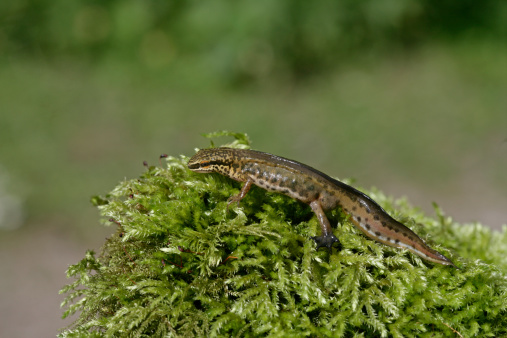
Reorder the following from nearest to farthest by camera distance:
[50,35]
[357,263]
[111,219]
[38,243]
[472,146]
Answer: [357,263] → [111,219] → [38,243] → [472,146] → [50,35]

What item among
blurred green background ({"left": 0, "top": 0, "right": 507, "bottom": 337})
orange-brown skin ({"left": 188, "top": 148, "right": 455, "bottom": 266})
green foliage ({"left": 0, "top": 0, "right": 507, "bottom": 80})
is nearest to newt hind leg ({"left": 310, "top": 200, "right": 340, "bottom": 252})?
orange-brown skin ({"left": 188, "top": 148, "right": 455, "bottom": 266})

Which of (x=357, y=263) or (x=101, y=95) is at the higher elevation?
(x=101, y=95)

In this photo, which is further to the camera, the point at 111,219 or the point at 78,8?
the point at 78,8

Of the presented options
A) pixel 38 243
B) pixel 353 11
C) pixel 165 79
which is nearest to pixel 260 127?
pixel 165 79

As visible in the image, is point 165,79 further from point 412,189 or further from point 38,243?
point 412,189

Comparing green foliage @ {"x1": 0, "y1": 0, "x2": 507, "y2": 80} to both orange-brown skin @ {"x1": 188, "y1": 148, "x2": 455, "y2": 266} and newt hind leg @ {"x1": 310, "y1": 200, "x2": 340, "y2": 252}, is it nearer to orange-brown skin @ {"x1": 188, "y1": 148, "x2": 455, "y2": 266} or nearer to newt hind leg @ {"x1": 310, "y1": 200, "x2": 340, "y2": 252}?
orange-brown skin @ {"x1": 188, "y1": 148, "x2": 455, "y2": 266}

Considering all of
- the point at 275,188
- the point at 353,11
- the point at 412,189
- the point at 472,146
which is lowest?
the point at 275,188

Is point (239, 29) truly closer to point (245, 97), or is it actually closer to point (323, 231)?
point (245, 97)
